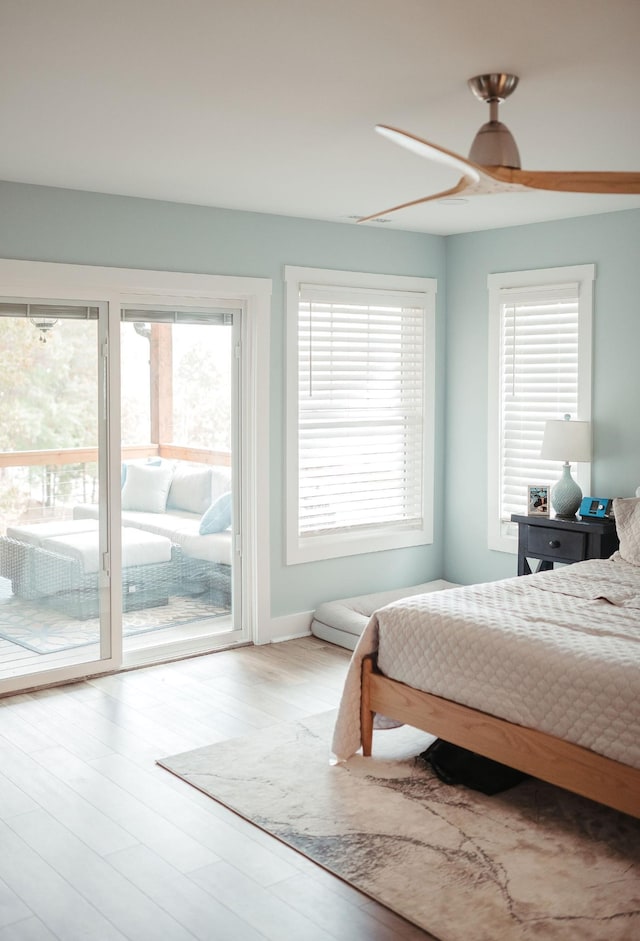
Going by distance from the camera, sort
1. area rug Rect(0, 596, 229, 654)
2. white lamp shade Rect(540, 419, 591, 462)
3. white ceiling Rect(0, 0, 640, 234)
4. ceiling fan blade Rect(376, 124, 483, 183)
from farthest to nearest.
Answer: white lamp shade Rect(540, 419, 591, 462) < area rug Rect(0, 596, 229, 654) < ceiling fan blade Rect(376, 124, 483, 183) < white ceiling Rect(0, 0, 640, 234)

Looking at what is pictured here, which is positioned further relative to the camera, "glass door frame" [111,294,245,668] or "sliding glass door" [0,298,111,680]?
"glass door frame" [111,294,245,668]

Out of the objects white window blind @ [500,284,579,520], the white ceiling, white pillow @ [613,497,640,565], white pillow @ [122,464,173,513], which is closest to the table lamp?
white window blind @ [500,284,579,520]

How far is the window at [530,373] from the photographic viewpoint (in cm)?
562

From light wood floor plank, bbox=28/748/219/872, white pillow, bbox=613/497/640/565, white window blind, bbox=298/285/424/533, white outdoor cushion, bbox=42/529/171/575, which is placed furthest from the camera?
white window blind, bbox=298/285/424/533

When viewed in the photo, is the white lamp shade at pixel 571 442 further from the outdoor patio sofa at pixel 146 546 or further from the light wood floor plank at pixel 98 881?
the light wood floor plank at pixel 98 881

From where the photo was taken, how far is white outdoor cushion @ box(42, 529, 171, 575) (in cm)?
493

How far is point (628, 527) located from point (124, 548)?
2.65 metres

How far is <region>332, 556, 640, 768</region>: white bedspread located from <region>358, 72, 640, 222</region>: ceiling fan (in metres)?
1.52

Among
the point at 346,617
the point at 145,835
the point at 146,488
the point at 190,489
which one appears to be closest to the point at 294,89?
the point at 145,835

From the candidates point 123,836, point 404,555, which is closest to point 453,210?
point 404,555

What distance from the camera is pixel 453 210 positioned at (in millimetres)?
5344

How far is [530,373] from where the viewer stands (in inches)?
234

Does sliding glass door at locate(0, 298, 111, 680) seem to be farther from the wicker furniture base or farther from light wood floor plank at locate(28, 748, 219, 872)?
light wood floor plank at locate(28, 748, 219, 872)

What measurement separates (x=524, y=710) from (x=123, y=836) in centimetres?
146
